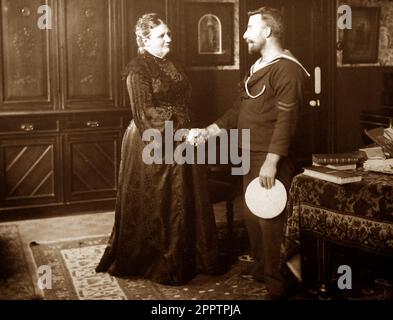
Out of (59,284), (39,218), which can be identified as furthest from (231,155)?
(59,284)

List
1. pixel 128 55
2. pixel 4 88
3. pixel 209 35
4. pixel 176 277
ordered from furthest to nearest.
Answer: pixel 209 35 → pixel 128 55 → pixel 4 88 → pixel 176 277

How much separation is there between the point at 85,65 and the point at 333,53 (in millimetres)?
3070

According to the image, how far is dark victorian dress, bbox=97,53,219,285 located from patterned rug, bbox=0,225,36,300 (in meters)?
0.57

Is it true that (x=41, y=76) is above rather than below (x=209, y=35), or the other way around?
below

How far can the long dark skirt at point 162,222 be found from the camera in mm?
3582

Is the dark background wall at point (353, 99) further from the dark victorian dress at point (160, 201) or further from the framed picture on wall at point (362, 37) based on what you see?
the dark victorian dress at point (160, 201)

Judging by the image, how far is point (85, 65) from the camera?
5.43m

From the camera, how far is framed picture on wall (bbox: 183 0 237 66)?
19.6ft

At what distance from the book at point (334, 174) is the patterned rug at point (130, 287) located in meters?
0.85

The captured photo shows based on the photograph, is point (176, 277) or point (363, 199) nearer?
point (363, 199)

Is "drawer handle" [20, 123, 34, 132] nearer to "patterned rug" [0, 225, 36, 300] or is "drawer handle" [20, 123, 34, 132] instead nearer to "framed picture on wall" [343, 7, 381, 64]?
"patterned rug" [0, 225, 36, 300]

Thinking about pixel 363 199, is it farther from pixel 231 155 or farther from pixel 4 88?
pixel 4 88

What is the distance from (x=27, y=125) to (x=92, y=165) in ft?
2.43

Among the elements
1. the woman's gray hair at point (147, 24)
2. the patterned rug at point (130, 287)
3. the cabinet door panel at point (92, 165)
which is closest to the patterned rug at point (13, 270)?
the patterned rug at point (130, 287)
